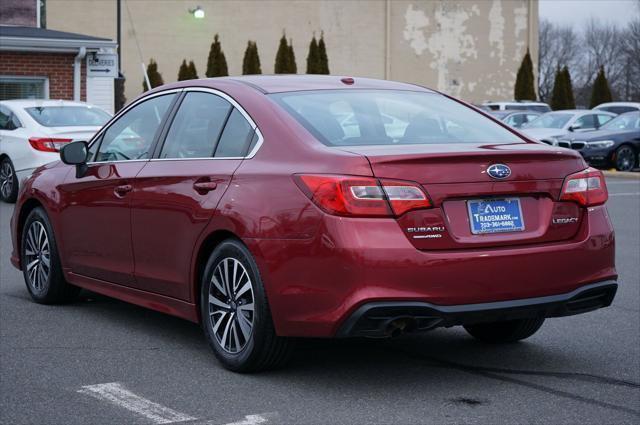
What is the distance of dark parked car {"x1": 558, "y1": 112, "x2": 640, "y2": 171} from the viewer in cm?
2825

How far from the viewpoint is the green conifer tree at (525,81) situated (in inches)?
2306

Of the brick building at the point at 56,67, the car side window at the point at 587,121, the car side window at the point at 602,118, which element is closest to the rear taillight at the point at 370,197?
the brick building at the point at 56,67

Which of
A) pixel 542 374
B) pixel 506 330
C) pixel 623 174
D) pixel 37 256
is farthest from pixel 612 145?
pixel 542 374

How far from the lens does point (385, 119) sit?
249 inches

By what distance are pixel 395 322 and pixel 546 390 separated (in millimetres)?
897

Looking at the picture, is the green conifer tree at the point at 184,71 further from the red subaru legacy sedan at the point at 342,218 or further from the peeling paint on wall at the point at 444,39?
the red subaru legacy sedan at the point at 342,218

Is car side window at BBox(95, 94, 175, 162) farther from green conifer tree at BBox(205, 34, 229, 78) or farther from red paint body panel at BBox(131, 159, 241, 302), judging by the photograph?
green conifer tree at BBox(205, 34, 229, 78)

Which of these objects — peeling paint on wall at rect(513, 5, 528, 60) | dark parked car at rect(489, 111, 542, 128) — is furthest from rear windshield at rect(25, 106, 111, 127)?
peeling paint on wall at rect(513, 5, 528, 60)

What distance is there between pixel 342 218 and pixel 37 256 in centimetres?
366

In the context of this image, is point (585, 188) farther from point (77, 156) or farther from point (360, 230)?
point (77, 156)

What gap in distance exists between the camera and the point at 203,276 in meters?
6.30

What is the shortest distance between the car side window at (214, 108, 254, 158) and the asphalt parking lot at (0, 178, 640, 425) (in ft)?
3.84

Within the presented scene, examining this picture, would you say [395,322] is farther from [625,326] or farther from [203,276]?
[625,326]

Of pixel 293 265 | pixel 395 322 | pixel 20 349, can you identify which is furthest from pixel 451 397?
pixel 20 349
